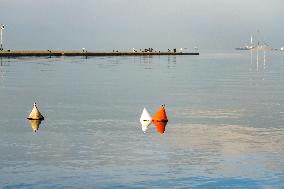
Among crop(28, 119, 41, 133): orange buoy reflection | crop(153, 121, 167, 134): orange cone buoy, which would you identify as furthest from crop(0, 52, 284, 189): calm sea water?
crop(153, 121, 167, 134): orange cone buoy

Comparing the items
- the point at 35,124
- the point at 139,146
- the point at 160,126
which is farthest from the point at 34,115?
the point at 139,146

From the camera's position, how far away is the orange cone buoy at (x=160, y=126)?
4122 cm

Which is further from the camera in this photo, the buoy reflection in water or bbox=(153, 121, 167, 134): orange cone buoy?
the buoy reflection in water

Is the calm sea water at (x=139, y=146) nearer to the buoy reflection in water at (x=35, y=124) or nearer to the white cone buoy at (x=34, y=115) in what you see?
the buoy reflection in water at (x=35, y=124)

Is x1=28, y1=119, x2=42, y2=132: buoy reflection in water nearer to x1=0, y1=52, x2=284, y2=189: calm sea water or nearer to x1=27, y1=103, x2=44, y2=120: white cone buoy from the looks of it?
x1=0, y1=52, x2=284, y2=189: calm sea water

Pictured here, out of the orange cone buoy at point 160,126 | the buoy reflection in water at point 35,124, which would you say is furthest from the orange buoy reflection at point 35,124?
the orange cone buoy at point 160,126

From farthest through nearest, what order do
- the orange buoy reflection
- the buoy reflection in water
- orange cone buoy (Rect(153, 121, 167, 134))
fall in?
1. the buoy reflection in water
2. the orange buoy reflection
3. orange cone buoy (Rect(153, 121, 167, 134))

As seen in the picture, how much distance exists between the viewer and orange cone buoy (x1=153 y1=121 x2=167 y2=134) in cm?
4122

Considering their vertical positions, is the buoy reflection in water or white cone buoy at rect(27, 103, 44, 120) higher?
white cone buoy at rect(27, 103, 44, 120)

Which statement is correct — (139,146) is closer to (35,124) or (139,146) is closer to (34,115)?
(35,124)

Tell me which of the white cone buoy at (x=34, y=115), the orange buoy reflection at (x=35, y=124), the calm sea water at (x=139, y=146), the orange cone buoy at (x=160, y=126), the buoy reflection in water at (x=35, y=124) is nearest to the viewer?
the calm sea water at (x=139, y=146)

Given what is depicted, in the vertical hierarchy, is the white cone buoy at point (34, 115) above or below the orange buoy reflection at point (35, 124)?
above

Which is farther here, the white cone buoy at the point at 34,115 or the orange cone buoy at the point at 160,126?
the white cone buoy at the point at 34,115

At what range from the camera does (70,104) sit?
59.1 m
